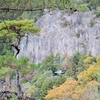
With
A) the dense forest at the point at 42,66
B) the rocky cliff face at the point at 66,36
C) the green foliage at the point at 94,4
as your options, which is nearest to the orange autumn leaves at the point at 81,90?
the dense forest at the point at 42,66

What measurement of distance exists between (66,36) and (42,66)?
14.1ft

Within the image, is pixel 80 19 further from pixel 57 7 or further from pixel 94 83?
pixel 57 7

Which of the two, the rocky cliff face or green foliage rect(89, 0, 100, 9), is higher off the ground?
green foliage rect(89, 0, 100, 9)

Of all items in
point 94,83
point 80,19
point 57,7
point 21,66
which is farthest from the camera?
point 80,19

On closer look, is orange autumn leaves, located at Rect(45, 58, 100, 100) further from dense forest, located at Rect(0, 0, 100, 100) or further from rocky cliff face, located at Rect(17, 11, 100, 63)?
rocky cliff face, located at Rect(17, 11, 100, 63)

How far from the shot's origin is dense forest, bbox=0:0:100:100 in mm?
4281

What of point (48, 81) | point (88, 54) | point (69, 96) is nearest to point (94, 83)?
point (69, 96)

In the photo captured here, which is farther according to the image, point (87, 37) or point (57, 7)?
point (87, 37)

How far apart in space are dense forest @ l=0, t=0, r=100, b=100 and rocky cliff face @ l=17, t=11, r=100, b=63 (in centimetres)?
101

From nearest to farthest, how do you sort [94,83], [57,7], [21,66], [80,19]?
[57,7]
[21,66]
[94,83]
[80,19]

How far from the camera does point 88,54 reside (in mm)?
23562

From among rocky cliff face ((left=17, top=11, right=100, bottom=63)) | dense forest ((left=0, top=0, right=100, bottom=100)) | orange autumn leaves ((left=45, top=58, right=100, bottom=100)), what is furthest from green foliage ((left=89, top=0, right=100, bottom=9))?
orange autumn leaves ((left=45, top=58, right=100, bottom=100))

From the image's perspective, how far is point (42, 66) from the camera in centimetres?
2295

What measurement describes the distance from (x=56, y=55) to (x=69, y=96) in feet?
38.3
